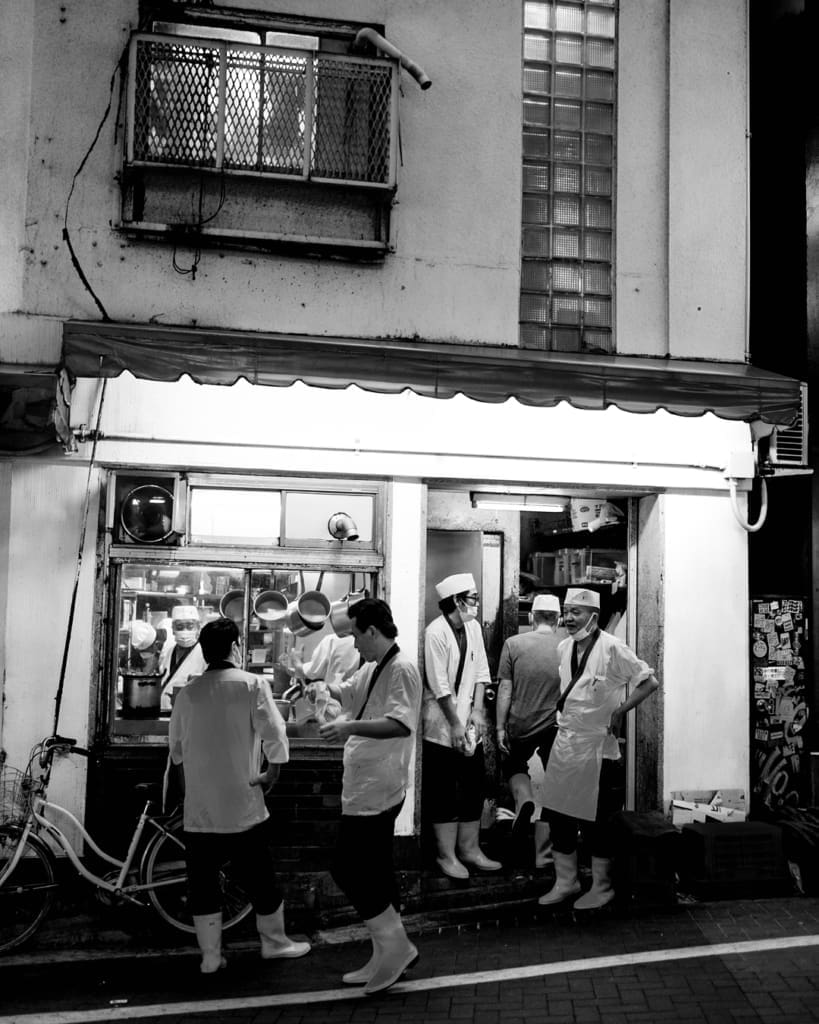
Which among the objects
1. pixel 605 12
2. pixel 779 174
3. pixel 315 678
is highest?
pixel 605 12

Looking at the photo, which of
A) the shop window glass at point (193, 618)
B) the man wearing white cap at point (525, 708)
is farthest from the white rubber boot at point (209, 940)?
the man wearing white cap at point (525, 708)

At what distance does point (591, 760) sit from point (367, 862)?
223 centimetres

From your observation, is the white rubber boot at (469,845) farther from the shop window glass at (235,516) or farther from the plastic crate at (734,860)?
the shop window glass at (235,516)

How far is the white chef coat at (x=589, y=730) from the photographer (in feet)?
24.7

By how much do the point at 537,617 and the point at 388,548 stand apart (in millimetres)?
1484

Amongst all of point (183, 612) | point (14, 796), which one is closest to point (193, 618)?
point (183, 612)

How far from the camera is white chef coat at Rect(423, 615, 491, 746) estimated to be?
26.6 ft

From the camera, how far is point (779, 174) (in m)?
10.4

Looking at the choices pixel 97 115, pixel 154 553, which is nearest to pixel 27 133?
pixel 97 115

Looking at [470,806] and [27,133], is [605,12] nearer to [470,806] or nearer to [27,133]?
[27,133]

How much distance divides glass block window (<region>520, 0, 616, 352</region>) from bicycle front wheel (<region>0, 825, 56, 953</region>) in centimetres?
578

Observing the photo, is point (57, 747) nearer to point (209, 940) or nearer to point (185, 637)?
point (185, 637)

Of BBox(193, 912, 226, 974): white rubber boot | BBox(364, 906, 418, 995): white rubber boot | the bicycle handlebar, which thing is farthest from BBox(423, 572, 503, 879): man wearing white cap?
the bicycle handlebar

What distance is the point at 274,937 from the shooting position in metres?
6.54
